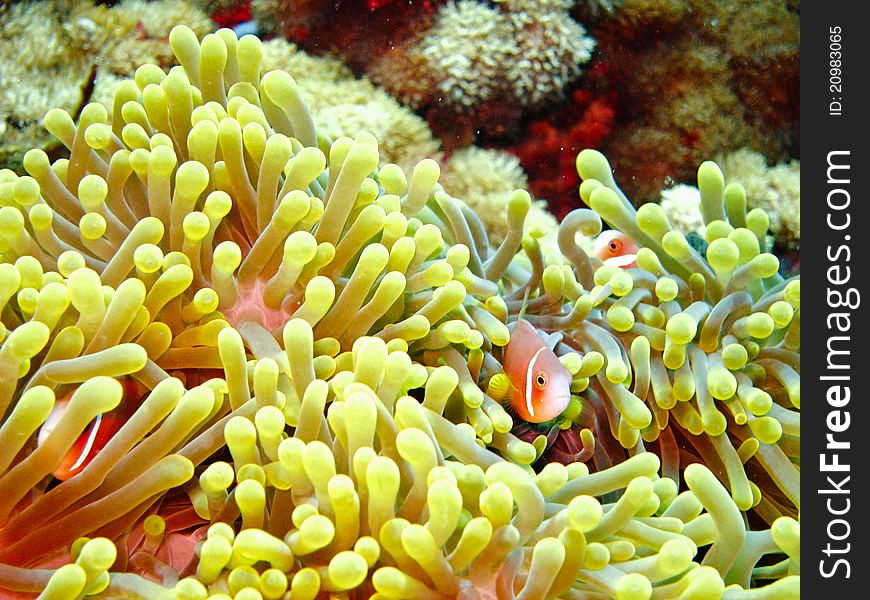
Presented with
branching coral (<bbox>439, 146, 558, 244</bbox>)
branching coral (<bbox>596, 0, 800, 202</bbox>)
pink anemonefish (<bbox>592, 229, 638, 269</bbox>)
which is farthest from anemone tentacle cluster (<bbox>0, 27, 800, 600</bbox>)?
branching coral (<bbox>596, 0, 800, 202</bbox>)

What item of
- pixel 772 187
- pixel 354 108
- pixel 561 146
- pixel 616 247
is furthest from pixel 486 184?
pixel 772 187

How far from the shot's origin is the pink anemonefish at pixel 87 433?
1.21 metres

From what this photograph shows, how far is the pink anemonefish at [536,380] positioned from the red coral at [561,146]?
1754mm

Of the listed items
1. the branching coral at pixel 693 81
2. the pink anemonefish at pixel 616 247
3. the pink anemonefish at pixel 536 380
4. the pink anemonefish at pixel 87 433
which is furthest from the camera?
the branching coral at pixel 693 81

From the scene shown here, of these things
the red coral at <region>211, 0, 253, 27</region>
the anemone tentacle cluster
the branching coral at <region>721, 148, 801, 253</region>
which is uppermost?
the branching coral at <region>721, 148, 801, 253</region>

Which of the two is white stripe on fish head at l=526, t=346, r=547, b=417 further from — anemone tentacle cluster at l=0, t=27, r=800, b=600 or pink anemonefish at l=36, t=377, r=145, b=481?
pink anemonefish at l=36, t=377, r=145, b=481

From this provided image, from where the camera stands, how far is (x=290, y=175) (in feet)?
4.92

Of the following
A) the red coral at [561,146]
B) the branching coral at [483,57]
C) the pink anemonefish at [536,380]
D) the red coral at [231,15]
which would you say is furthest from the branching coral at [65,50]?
the pink anemonefish at [536,380]

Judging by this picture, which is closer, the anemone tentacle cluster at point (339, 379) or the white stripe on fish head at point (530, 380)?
the anemone tentacle cluster at point (339, 379)

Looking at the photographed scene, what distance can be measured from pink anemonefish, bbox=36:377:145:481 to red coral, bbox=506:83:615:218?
227 cm

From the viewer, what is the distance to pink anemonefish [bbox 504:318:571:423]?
1.50 m
